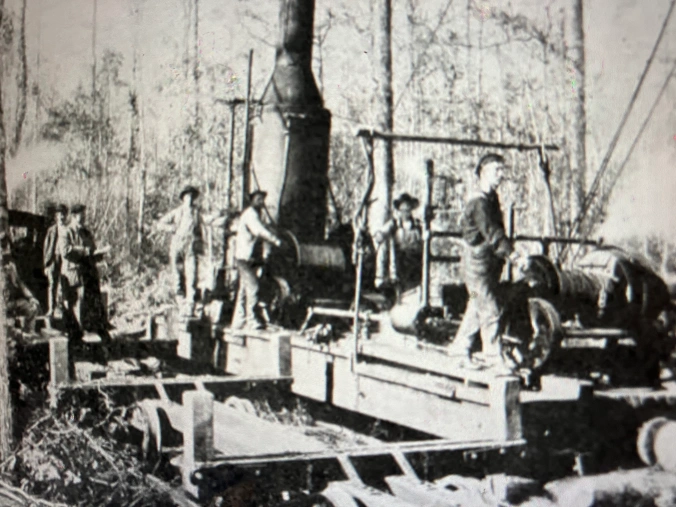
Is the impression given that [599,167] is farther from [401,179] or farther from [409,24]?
[401,179]

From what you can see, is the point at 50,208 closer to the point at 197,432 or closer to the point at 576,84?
the point at 197,432

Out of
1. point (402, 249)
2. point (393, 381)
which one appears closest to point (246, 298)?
point (402, 249)

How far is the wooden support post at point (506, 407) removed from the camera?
3176 millimetres

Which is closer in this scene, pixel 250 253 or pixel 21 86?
pixel 21 86

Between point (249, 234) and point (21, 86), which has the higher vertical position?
point (21, 86)

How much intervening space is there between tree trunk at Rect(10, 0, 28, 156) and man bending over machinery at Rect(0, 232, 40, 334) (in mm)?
360

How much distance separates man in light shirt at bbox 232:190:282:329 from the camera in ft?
15.5

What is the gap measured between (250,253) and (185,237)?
86 cm

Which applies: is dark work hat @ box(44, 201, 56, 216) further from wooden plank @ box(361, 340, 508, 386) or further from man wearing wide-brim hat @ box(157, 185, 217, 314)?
wooden plank @ box(361, 340, 508, 386)

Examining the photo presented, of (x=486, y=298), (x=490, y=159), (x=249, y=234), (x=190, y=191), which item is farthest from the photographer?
(x=249, y=234)

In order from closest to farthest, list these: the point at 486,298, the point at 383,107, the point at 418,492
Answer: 1. the point at 418,492
2. the point at 486,298
3. the point at 383,107

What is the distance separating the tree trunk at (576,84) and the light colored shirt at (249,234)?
5.51 feet

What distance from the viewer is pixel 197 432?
3.06 metres

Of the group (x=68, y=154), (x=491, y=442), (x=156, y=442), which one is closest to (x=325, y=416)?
(x=156, y=442)
